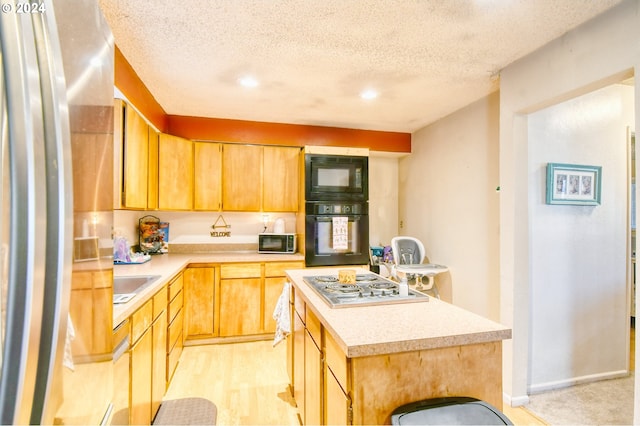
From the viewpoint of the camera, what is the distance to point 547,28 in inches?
71.6

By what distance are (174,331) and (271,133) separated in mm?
2384

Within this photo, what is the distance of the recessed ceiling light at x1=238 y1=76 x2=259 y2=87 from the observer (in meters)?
2.56

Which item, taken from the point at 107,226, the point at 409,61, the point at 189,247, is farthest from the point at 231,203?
the point at 107,226

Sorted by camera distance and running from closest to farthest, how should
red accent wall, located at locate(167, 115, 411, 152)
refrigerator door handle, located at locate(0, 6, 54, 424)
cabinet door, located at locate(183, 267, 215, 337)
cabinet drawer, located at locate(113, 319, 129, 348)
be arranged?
refrigerator door handle, located at locate(0, 6, 54, 424) < cabinet drawer, located at locate(113, 319, 129, 348) < cabinet door, located at locate(183, 267, 215, 337) < red accent wall, located at locate(167, 115, 411, 152)

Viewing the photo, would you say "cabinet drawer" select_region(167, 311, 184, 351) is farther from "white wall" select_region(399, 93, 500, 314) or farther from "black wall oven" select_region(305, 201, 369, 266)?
"white wall" select_region(399, 93, 500, 314)

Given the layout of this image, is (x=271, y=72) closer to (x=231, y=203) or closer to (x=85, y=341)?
(x=231, y=203)

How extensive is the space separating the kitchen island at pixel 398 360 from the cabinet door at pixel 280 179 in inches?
93.9

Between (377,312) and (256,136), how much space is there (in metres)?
2.89

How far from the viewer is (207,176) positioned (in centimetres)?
350

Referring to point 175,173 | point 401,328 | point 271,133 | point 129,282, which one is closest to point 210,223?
point 175,173

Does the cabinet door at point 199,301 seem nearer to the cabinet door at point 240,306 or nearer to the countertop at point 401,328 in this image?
the cabinet door at point 240,306

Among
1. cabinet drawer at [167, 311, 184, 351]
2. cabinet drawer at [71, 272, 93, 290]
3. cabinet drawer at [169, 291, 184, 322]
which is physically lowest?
cabinet drawer at [167, 311, 184, 351]

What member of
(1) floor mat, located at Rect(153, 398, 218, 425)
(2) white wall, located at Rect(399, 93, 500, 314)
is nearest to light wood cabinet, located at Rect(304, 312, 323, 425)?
(1) floor mat, located at Rect(153, 398, 218, 425)

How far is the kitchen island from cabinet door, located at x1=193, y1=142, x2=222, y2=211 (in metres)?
2.50
